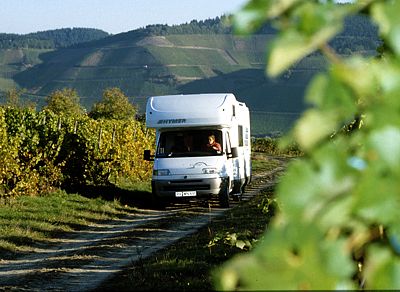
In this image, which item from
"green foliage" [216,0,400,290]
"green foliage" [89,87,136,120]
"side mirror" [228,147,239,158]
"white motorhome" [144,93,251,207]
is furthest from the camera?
"green foliage" [89,87,136,120]

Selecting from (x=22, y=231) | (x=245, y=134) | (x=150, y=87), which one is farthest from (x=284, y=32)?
(x=150, y=87)

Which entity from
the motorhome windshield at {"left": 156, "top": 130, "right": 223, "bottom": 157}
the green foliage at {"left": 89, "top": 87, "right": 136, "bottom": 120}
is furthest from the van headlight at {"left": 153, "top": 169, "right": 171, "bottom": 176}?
the green foliage at {"left": 89, "top": 87, "right": 136, "bottom": 120}

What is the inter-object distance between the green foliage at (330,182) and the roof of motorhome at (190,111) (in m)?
18.1

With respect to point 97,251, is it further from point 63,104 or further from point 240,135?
point 63,104

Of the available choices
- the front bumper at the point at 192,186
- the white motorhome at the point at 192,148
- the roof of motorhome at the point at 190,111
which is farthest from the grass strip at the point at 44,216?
the roof of motorhome at the point at 190,111

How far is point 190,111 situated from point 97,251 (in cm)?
689

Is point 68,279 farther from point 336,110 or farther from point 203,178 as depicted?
point 336,110

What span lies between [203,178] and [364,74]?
59.6ft

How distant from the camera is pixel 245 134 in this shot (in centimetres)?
2377

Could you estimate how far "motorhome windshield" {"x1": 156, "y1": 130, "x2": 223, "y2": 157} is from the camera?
63.4 ft

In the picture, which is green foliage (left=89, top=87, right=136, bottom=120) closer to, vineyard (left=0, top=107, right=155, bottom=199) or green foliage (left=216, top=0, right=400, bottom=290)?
vineyard (left=0, top=107, right=155, bottom=199)

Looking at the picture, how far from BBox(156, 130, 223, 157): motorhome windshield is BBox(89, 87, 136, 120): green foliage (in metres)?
48.9

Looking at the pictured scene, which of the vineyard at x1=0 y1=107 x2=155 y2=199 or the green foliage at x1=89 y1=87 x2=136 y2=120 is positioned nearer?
the vineyard at x1=0 y1=107 x2=155 y2=199

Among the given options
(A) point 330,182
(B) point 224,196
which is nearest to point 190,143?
(B) point 224,196
